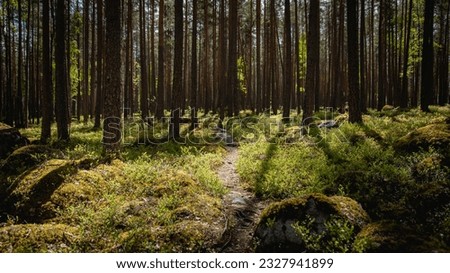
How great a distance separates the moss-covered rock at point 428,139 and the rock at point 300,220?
439cm

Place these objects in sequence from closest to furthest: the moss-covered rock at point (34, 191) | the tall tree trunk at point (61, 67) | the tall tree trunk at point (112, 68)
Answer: the moss-covered rock at point (34, 191) < the tall tree trunk at point (112, 68) < the tall tree trunk at point (61, 67)

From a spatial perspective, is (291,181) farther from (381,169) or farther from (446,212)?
(446,212)

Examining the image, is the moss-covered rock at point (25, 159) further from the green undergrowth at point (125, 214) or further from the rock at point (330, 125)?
the rock at point (330, 125)

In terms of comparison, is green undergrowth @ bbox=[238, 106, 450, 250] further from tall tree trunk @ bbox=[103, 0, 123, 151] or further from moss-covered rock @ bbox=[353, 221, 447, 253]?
tall tree trunk @ bbox=[103, 0, 123, 151]

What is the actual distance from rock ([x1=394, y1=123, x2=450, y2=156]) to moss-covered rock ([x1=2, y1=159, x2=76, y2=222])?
8.84 m

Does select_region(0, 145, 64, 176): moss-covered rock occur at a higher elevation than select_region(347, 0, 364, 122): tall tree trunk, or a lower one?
lower

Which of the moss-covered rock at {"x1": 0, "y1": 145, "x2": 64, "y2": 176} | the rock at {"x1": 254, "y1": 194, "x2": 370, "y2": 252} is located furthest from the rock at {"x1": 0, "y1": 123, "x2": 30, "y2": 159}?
the rock at {"x1": 254, "y1": 194, "x2": 370, "y2": 252}

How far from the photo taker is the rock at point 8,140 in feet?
38.7

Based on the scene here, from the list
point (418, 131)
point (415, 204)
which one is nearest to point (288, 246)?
point (415, 204)

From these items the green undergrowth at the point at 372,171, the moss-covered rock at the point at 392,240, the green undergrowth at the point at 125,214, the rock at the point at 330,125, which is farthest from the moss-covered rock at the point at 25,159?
the rock at the point at 330,125

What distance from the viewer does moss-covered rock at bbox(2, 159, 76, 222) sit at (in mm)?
6027

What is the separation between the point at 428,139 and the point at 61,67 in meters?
14.4

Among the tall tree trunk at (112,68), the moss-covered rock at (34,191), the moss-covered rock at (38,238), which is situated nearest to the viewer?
the moss-covered rock at (38,238)

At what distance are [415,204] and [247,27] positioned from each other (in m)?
28.5
